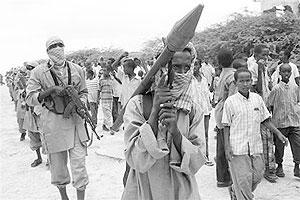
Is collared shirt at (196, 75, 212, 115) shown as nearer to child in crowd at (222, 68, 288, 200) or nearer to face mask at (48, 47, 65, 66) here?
child in crowd at (222, 68, 288, 200)

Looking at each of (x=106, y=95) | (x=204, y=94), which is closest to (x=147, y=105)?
(x=204, y=94)

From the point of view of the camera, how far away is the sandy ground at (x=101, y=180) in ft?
17.4

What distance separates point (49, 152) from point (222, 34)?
16.1 m

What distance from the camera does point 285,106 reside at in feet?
18.4

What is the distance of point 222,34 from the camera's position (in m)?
19.5

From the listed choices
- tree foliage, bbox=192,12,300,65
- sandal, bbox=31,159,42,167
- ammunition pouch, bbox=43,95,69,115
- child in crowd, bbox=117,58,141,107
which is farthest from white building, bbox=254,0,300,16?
ammunition pouch, bbox=43,95,69,115

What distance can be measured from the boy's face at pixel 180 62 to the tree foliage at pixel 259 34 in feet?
39.2

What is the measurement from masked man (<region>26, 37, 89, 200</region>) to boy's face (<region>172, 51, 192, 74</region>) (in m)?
2.46

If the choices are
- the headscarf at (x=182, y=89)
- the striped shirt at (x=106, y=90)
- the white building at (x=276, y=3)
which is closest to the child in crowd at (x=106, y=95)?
the striped shirt at (x=106, y=90)

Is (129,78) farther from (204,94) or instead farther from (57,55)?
(57,55)

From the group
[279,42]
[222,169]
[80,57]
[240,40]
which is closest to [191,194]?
[222,169]

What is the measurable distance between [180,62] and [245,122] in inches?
84.7

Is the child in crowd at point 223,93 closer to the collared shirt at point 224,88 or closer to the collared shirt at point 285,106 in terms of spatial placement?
the collared shirt at point 224,88

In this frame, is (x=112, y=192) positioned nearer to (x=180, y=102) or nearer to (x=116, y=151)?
(x=116, y=151)
